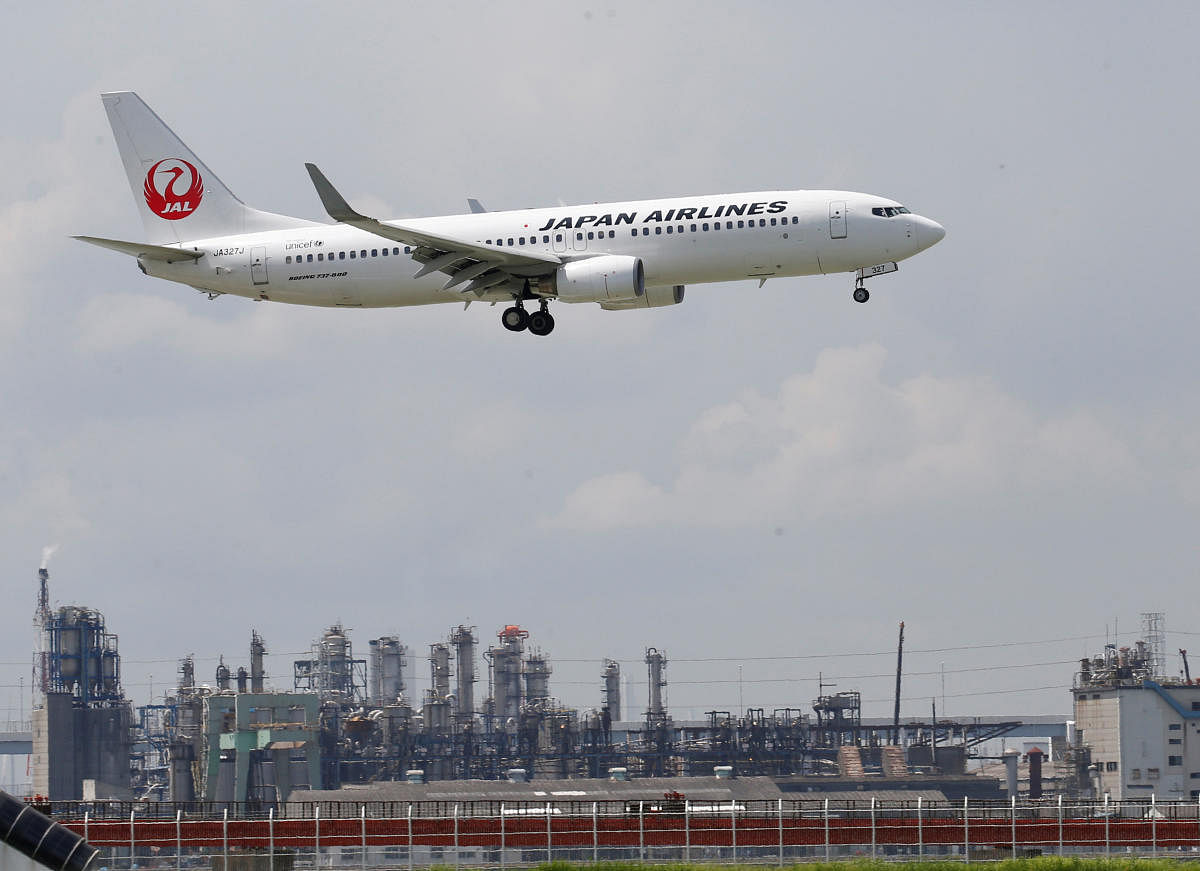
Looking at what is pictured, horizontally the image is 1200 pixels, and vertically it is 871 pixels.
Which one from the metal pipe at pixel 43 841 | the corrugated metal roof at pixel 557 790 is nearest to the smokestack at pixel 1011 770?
the corrugated metal roof at pixel 557 790

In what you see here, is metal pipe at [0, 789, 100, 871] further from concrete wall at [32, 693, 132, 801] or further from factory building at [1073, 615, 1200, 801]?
concrete wall at [32, 693, 132, 801]

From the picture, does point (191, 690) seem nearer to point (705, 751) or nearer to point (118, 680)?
point (118, 680)

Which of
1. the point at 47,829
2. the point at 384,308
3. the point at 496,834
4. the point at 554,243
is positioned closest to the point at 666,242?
the point at 554,243

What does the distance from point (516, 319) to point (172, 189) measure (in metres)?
17.9

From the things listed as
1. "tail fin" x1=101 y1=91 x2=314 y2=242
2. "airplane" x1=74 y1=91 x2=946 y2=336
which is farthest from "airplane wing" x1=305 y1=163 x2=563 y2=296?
"tail fin" x1=101 y1=91 x2=314 y2=242

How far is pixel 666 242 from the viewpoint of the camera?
6119 cm

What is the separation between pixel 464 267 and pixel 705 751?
124807 millimetres

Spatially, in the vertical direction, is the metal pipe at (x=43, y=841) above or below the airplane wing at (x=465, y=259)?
below

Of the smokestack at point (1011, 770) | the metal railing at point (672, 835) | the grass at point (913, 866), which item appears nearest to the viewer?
the grass at point (913, 866)

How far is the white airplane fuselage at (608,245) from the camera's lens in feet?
198

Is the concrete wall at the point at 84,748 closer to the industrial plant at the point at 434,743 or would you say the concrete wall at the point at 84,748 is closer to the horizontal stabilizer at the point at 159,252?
the industrial plant at the point at 434,743

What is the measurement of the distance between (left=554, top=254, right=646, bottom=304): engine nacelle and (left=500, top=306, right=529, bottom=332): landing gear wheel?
10.9ft

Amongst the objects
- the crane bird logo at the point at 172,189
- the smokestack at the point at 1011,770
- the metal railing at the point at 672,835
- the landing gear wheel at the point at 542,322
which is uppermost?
the crane bird logo at the point at 172,189

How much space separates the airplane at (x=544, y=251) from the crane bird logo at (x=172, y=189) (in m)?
2.34
